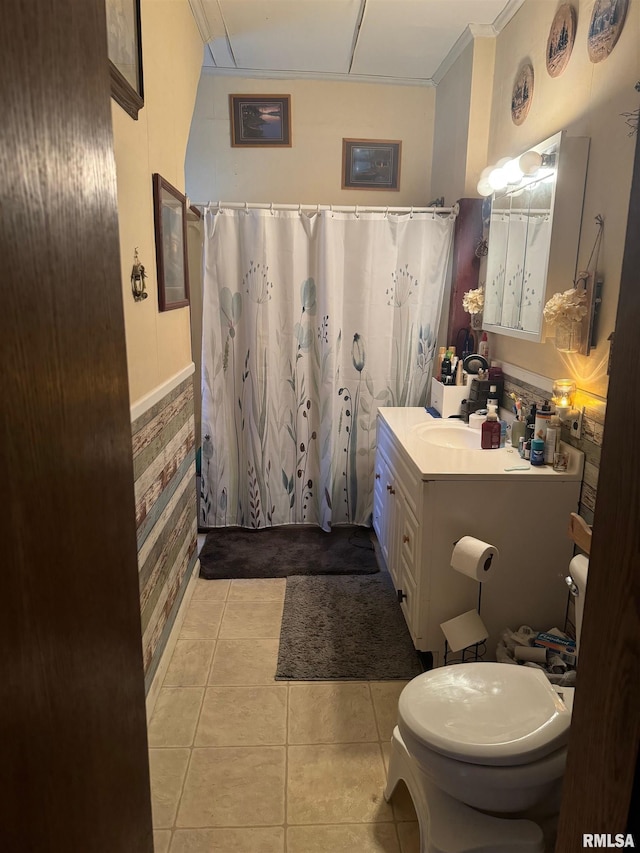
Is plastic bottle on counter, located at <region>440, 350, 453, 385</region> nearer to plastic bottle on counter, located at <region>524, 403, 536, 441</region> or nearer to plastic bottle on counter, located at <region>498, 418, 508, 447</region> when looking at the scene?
plastic bottle on counter, located at <region>498, 418, 508, 447</region>

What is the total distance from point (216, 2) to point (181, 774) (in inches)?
119

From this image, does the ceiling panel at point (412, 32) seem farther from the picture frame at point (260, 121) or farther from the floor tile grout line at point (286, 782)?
the floor tile grout line at point (286, 782)

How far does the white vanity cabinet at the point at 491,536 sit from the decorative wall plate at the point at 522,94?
1462mm

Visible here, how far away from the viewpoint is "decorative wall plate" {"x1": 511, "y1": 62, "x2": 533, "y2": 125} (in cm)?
235

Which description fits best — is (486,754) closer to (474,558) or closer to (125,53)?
(474,558)

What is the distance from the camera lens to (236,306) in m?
3.07

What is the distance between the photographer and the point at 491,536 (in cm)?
204

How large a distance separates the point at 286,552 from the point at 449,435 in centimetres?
112

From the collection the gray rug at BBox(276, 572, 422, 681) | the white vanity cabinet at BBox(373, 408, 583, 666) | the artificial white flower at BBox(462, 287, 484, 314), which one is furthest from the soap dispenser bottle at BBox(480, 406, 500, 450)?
the gray rug at BBox(276, 572, 422, 681)

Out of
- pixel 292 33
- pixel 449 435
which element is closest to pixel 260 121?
pixel 292 33

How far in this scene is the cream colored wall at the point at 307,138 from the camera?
3359 millimetres

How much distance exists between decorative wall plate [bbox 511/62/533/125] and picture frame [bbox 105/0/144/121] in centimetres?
155

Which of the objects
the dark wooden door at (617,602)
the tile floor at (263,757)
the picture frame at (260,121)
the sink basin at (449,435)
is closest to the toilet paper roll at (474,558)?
the tile floor at (263,757)

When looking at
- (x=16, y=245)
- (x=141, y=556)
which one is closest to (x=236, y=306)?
(x=141, y=556)
